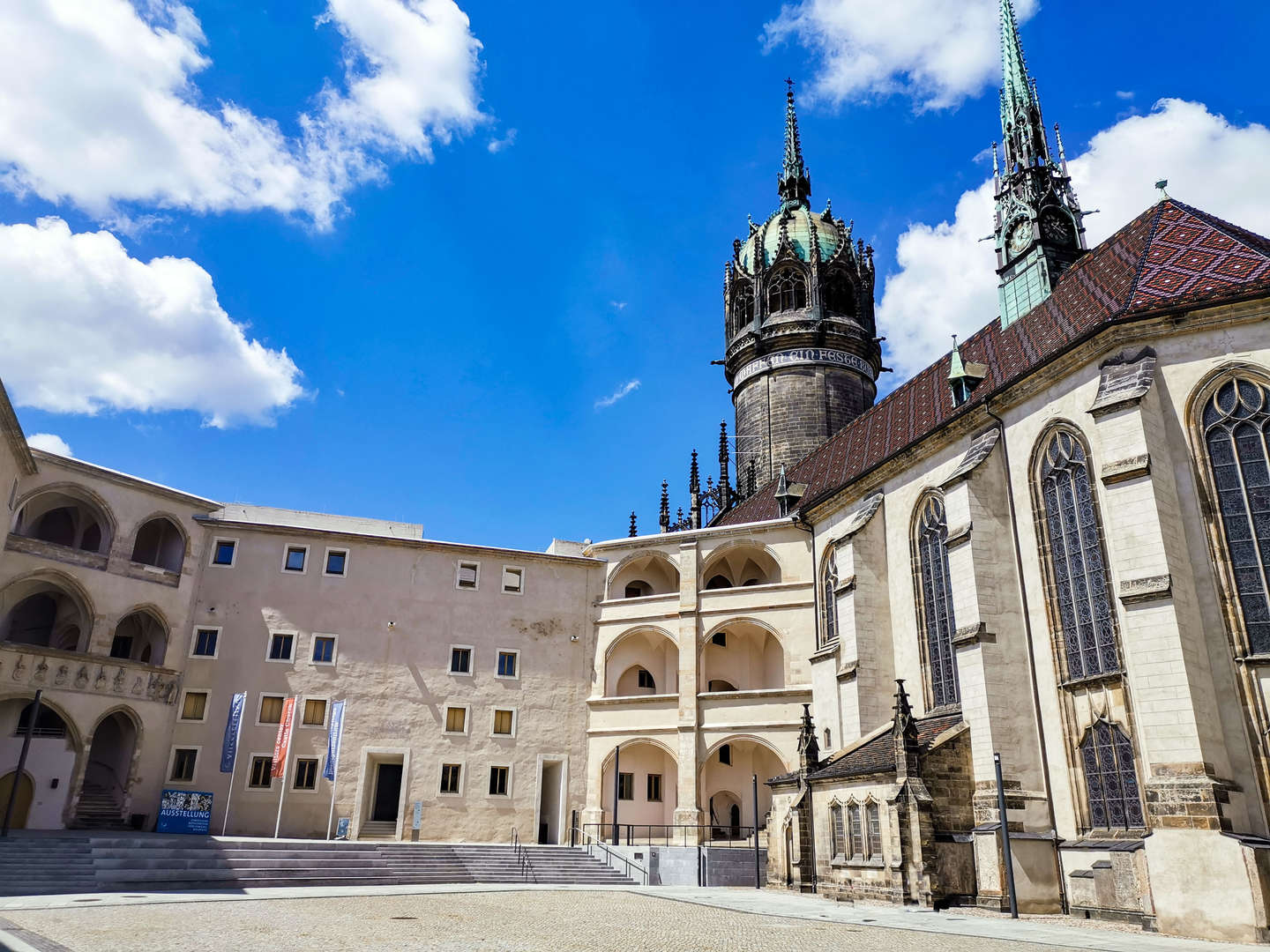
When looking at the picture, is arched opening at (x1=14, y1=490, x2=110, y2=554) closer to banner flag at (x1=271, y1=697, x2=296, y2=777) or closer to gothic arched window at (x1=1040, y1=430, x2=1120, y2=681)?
banner flag at (x1=271, y1=697, x2=296, y2=777)

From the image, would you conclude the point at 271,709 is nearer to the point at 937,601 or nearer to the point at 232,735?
the point at 232,735

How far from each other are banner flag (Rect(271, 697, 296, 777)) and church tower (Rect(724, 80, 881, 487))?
24945 millimetres

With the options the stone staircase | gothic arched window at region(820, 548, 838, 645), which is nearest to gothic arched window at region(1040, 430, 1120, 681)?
gothic arched window at region(820, 548, 838, 645)

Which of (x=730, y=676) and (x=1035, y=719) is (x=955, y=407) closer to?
(x=1035, y=719)

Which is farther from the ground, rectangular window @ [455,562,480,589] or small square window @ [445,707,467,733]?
rectangular window @ [455,562,480,589]

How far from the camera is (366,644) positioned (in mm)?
35156

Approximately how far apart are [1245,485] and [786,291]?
109 ft

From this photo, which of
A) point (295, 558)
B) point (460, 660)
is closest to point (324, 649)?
point (295, 558)

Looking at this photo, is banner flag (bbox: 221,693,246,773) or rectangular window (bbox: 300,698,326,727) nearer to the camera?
banner flag (bbox: 221,693,246,773)

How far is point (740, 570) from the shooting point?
130 ft

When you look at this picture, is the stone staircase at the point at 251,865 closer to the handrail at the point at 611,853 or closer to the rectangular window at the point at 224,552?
the handrail at the point at 611,853

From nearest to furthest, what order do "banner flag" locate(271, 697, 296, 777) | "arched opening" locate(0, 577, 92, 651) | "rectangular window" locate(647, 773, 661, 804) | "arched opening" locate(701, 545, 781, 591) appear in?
1. "banner flag" locate(271, 697, 296, 777)
2. "arched opening" locate(0, 577, 92, 651)
3. "rectangular window" locate(647, 773, 661, 804)
4. "arched opening" locate(701, 545, 781, 591)

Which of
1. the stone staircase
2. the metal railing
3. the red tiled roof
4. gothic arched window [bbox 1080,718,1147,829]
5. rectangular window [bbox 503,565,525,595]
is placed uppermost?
Answer: the red tiled roof

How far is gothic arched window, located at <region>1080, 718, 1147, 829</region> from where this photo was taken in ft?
62.7
